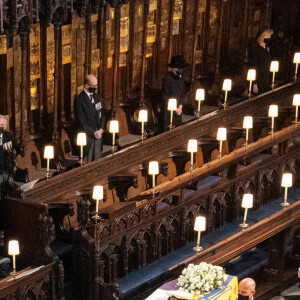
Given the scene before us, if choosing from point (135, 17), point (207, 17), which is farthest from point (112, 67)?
point (207, 17)

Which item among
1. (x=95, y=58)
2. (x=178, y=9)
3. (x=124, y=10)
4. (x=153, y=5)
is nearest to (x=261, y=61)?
(x=178, y=9)

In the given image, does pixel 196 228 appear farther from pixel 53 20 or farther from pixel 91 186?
pixel 53 20

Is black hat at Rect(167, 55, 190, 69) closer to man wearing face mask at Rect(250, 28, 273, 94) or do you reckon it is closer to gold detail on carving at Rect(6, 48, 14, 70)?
man wearing face mask at Rect(250, 28, 273, 94)

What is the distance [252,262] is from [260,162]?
1.61 metres

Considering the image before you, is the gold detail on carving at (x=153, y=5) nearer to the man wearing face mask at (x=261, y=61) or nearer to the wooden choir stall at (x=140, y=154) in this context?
the wooden choir stall at (x=140, y=154)

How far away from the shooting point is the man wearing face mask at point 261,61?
69.2 ft

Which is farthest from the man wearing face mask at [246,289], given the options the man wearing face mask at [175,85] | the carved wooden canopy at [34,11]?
the man wearing face mask at [175,85]

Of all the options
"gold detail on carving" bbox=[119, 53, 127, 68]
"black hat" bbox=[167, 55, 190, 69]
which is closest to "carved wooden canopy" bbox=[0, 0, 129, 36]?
"black hat" bbox=[167, 55, 190, 69]

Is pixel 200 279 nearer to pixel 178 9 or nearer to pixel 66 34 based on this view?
pixel 66 34

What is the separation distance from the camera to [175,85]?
19.5 m

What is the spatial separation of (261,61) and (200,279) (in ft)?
24.4

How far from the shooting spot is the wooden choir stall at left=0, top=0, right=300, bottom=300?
1565cm

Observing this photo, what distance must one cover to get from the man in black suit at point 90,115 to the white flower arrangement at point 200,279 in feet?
12.7

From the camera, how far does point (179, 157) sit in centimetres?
1914
